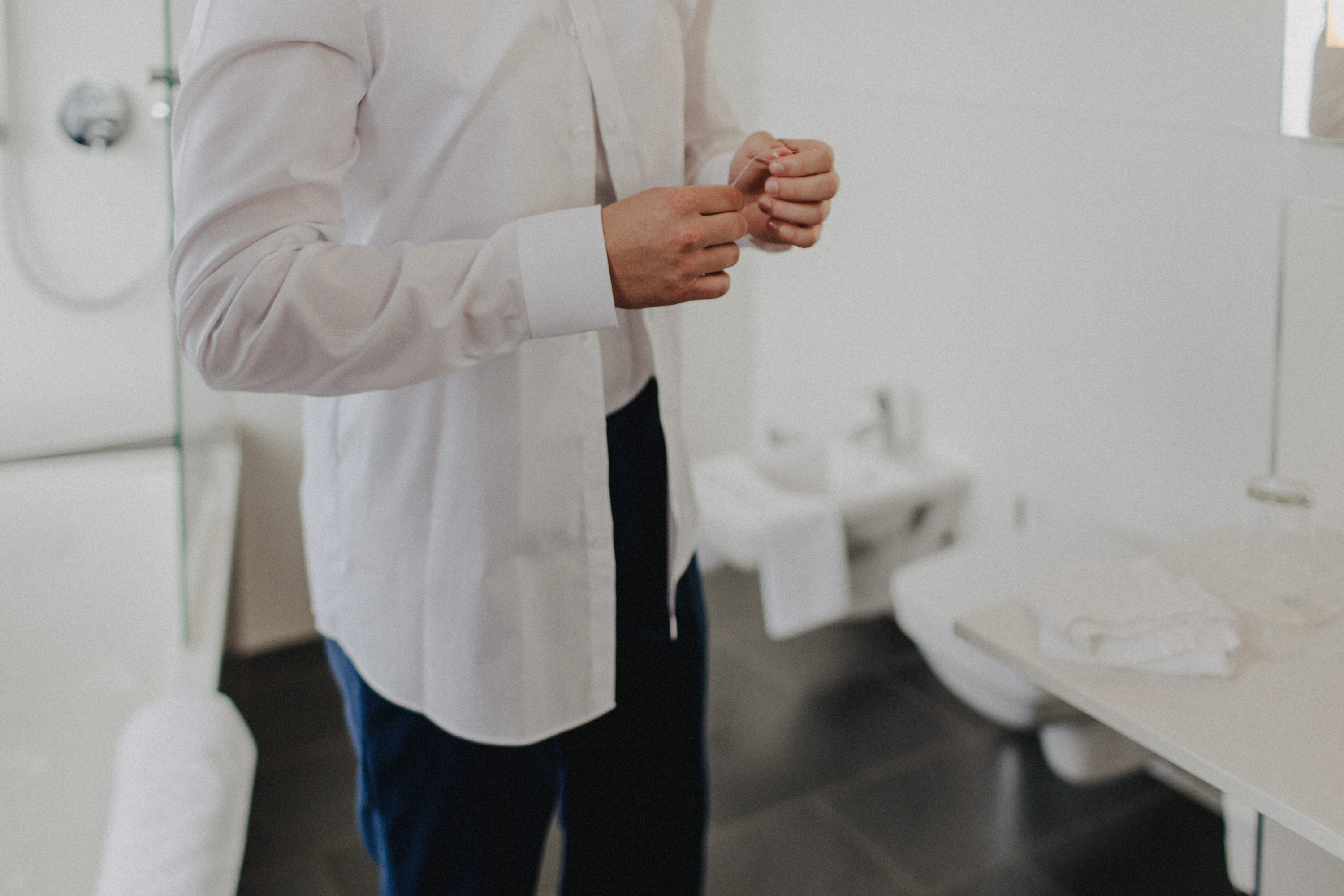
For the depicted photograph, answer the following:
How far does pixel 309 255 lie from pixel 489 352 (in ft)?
0.47

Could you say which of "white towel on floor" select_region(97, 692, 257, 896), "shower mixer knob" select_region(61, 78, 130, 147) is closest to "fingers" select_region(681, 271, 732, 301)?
"white towel on floor" select_region(97, 692, 257, 896)

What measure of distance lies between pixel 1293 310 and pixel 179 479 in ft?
4.91

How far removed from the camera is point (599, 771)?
3.62 feet

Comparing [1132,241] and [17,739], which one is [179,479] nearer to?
[17,739]

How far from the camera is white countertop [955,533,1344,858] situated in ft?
2.80

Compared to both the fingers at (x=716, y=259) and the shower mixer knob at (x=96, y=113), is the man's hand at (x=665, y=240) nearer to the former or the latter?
the fingers at (x=716, y=259)

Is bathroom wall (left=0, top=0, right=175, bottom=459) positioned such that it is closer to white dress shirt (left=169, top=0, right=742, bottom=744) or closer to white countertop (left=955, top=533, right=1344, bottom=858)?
white dress shirt (left=169, top=0, right=742, bottom=744)

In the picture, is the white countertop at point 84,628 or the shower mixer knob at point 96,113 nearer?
the white countertop at point 84,628

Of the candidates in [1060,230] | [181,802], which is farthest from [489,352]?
[1060,230]

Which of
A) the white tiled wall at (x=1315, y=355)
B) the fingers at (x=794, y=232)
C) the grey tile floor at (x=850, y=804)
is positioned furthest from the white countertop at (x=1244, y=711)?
the grey tile floor at (x=850, y=804)

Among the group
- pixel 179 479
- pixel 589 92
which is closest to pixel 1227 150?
pixel 589 92

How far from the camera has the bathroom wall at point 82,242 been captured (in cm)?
134

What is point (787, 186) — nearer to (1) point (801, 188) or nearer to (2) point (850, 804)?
(1) point (801, 188)

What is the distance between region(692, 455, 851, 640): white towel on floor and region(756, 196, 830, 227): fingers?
3.75 feet
